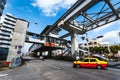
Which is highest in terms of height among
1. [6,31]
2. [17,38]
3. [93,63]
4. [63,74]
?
[6,31]

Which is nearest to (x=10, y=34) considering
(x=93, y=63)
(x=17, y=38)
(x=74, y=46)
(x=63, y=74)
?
(x=17, y=38)

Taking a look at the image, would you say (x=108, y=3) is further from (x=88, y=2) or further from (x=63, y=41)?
(x=63, y=41)

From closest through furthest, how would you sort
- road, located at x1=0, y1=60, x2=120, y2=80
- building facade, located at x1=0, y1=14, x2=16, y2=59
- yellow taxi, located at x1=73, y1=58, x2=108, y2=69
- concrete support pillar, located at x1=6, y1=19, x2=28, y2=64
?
road, located at x1=0, y1=60, x2=120, y2=80, yellow taxi, located at x1=73, y1=58, x2=108, y2=69, concrete support pillar, located at x1=6, y1=19, x2=28, y2=64, building facade, located at x1=0, y1=14, x2=16, y2=59

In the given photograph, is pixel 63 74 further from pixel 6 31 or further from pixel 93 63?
Result: pixel 6 31

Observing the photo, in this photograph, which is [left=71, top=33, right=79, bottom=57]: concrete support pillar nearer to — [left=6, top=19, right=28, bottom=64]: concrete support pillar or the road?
[left=6, top=19, right=28, bottom=64]: concrete support pillar

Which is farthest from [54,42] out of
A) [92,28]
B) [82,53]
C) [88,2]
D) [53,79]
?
[53,79]

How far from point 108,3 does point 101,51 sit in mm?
71692

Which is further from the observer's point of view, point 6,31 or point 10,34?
point 6,31

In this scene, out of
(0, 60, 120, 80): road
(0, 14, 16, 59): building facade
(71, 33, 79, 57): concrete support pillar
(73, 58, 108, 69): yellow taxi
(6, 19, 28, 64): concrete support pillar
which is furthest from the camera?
(0, 14, 16, 59): building facade

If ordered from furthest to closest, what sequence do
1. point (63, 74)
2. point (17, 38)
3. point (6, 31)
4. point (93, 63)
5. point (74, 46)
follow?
point (6, 31)
point (74, 46)
point (17, 38)
point (93, 63)
point (63, 74)

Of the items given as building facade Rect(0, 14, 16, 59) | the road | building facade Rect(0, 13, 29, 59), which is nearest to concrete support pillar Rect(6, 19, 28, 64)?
building facade Rect(0, 13, 29, 59)

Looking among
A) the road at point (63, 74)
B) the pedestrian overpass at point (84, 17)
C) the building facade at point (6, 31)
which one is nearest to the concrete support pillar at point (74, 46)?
the pedestrian overpass at point (84, 17)

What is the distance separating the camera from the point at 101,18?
77.3ft

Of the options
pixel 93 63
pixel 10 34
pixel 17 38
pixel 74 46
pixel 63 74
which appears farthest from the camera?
pixel 10 34
